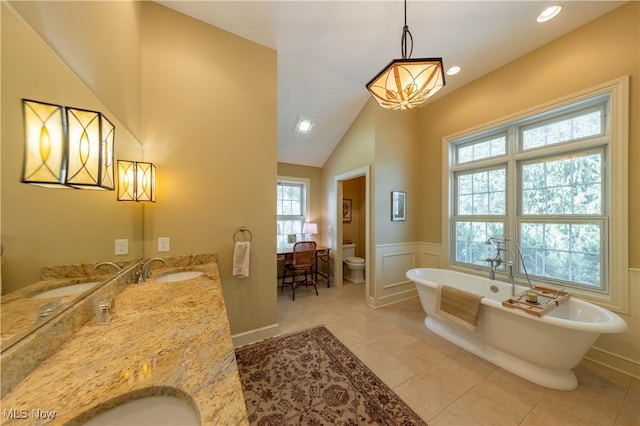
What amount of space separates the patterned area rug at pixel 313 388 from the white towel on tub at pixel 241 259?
30.2 inches

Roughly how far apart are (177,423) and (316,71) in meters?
3.27

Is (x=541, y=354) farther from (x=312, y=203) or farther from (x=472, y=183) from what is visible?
(x=312, y=203)

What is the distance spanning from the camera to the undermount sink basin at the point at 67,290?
766 mm

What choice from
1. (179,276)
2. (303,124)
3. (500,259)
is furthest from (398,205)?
(179,276)

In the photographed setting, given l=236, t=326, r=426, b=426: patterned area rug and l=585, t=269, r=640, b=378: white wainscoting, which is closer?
l=236, t=326, r=426, b=426: patterned area rug

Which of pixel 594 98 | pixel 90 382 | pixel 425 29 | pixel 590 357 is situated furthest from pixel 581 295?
pixel 90 382

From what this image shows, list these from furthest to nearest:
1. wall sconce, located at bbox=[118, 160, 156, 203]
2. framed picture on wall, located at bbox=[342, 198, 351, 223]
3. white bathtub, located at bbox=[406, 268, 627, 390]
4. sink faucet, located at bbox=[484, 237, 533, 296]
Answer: framed picture on wall, located at bbox=[342, 198, 351, 223] → sink faucet, located at bbox=[484, 237, 533, 296] → white bathtub, located at bbox=[406, 268, 627, 390] → wall sconce, located at bbox=[118, 160, 156, 203]

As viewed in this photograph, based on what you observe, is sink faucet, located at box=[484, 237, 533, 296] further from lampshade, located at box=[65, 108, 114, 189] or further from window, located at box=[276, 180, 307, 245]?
lampshade, located at box=[65, 108, 114, 189]

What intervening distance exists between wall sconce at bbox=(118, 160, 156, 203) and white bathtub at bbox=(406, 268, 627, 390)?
3000 millimetres

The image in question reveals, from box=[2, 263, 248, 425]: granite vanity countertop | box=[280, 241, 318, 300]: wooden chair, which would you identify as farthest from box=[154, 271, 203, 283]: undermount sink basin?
box=[280, 241, 318, 300]: wooden chair

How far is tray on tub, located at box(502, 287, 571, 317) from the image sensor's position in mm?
1698

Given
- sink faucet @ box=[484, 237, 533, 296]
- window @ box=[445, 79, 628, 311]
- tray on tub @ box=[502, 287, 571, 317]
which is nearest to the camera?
tray on tub @ box=[502, 287, 571, 317]

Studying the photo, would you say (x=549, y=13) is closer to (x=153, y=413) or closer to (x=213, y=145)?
(x=213, y=145)

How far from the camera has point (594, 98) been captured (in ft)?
6.47
